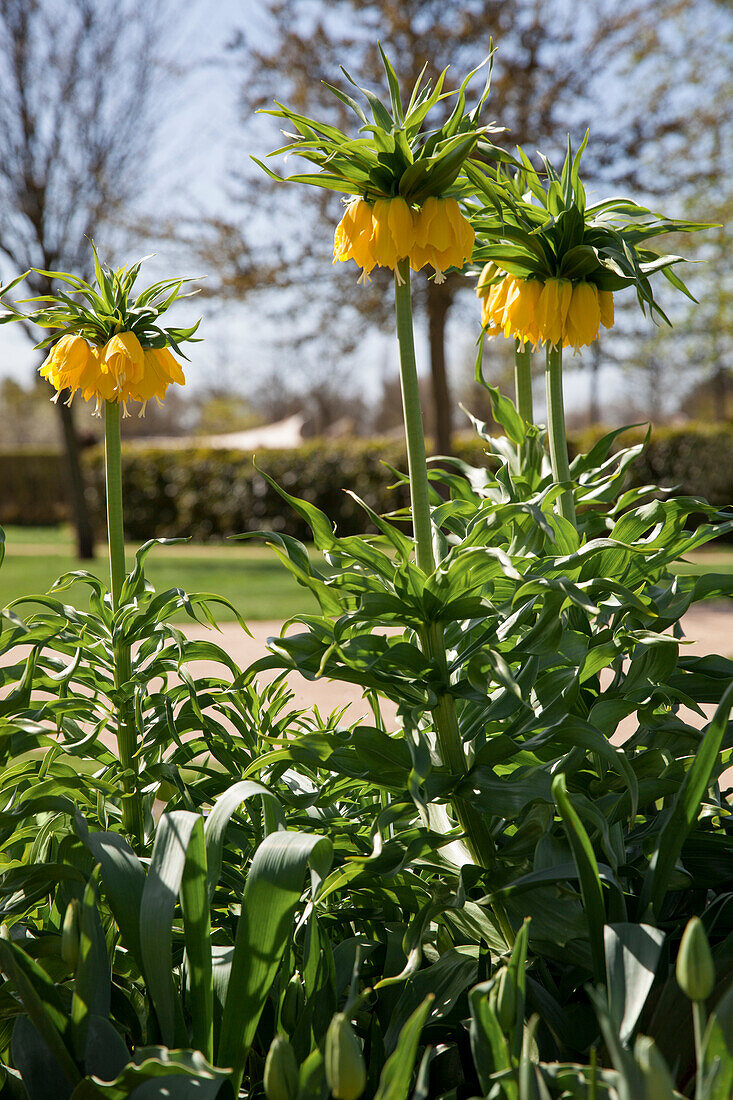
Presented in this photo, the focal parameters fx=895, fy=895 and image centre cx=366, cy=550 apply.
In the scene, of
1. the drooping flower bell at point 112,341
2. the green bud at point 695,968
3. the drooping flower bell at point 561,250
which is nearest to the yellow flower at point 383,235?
the drooping flower bell at point 561,250

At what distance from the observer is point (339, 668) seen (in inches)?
46.2

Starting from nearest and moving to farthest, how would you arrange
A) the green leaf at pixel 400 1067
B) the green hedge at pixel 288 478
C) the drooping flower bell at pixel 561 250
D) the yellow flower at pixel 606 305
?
the green leaf at pixel 400 1067
the drooping flower bell at pixel 561 250
the yellow flower at pixel 606 305
the green hedge at pixel 288 478

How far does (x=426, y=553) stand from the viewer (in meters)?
1.23

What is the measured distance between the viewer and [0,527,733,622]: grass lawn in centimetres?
710

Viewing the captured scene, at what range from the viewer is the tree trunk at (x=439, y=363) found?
940 centimetres

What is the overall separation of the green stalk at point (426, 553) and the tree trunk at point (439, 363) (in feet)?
26.5

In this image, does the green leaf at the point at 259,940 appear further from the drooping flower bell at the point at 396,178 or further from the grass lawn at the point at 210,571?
the grass lawn at the point at 210,571

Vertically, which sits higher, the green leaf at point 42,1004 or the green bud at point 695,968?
the green bud at point 695,968

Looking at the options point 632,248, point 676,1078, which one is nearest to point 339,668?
point 676,1078

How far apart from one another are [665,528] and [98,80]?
11.2 m

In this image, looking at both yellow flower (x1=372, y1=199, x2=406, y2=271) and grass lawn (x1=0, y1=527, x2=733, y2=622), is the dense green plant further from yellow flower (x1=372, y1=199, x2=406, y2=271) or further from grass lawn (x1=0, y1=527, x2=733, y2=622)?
grass lawn (x1=0, y1=527, x2=733, y2=622)

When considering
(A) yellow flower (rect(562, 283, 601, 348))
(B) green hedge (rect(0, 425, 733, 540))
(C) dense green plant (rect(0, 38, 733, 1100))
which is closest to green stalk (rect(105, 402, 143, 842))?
(C) dense green plant (rect(0, 38, 733, 1100))

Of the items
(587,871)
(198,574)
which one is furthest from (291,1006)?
(198,574)

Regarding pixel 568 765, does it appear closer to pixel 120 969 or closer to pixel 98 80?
pixel 120 969
